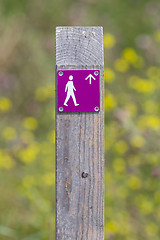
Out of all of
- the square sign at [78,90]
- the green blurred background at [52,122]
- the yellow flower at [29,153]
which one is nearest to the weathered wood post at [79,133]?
the square sign at [78,90]

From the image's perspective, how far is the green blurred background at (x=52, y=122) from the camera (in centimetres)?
261

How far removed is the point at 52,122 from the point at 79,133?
274 cm

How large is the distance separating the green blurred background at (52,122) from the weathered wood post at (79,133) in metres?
0.42

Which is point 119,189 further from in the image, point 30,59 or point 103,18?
point 103,18

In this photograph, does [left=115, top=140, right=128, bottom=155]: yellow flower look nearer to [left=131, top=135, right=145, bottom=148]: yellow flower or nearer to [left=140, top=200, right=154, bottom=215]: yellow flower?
[left=131, top=135, right=145, bottom=148]: yellow flower

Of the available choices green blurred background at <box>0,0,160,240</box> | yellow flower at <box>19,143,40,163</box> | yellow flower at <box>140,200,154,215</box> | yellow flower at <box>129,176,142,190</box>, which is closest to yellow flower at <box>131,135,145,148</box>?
green blurred background at <box>0,0,160,240</box>

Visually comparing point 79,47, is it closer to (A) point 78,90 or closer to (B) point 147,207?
(A) point 78,90

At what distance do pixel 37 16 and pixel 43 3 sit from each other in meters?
0.25

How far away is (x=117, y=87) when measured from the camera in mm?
4117

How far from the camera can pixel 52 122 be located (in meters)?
4.05

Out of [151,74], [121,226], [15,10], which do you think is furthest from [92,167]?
[15,10]

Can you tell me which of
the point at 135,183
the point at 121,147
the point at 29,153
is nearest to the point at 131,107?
the point at 121,147

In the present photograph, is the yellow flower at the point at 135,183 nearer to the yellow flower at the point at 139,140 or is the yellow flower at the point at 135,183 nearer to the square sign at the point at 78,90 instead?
the yellow flower at the point at 139,140

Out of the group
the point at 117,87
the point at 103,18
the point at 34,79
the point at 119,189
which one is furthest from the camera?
the point at 103,18
